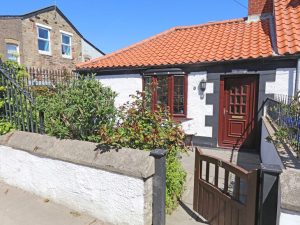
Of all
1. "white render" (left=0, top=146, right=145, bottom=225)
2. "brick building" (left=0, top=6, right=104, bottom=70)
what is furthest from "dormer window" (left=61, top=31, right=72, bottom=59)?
"white render" (left=0, top=146, right=145, bottom=225)

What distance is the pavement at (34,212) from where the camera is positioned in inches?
125

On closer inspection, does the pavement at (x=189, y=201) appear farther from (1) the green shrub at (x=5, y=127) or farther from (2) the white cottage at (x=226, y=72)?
(1) the green shrub at (x=5, y=127)

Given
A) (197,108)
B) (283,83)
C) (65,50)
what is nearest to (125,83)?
(197,108)

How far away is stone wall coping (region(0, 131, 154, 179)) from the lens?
2.77 metres

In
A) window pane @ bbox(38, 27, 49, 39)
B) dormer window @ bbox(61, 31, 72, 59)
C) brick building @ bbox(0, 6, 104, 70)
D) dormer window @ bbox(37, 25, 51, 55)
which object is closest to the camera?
brick building @ bbox(0, 6, 104, 70)

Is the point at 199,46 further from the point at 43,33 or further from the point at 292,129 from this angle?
the point at 43,33

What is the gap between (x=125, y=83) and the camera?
8.94m

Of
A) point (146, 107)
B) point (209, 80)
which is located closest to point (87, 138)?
point (146, 107)

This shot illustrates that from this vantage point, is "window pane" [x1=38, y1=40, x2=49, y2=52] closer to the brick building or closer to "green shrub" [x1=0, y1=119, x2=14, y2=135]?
the brick building

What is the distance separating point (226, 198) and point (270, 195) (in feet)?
Result: 2.30

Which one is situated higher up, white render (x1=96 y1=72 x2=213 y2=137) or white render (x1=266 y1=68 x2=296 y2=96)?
white render (x1=266 y1=68 x2=296 y2=96)

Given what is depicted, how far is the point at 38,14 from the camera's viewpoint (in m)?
16.6

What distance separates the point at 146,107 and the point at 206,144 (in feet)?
15.5

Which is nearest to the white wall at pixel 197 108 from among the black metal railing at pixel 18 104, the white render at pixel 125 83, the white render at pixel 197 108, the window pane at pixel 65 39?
the white render at pixel 197 108
